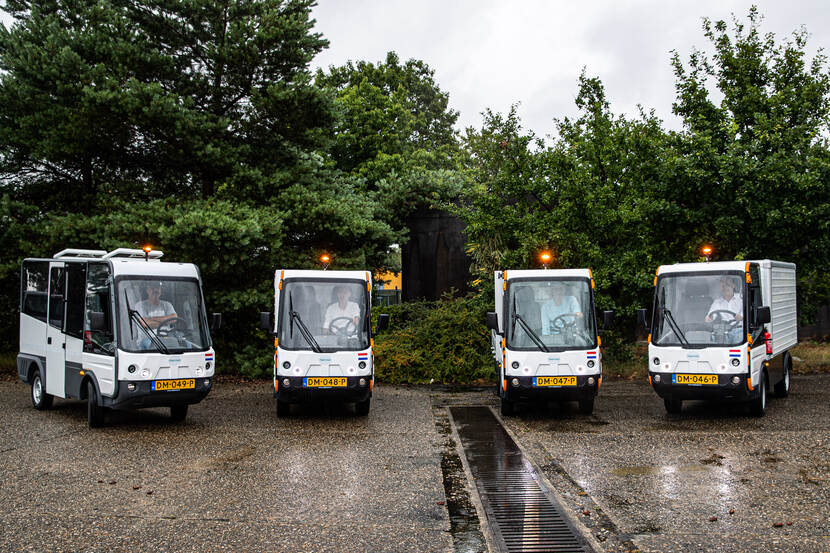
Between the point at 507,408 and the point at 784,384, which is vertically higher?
the point at 784,384

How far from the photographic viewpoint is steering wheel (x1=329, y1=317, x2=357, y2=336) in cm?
1295

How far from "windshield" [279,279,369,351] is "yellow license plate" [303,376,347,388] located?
51 centimetres

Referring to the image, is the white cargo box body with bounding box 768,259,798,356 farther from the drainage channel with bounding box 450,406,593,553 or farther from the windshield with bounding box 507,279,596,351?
the drainage channel with bounding box 450,406,593,553

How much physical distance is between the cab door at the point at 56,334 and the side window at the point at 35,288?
1.10 feet

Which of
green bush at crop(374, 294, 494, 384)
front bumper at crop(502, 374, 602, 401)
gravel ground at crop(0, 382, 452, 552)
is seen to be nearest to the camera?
gravel ground at crop(0, 382, 452, 552)

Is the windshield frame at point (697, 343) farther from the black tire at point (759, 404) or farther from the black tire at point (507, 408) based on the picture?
the black tire at point (507, 408)

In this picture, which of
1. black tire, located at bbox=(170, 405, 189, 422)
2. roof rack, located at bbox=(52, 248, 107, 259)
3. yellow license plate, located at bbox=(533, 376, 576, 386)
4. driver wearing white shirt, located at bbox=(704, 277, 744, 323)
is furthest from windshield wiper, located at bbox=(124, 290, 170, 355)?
driver wearing white shirt, located at bbox=(704, 277, 744, 323)

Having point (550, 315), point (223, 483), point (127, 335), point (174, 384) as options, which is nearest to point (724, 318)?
point (550, 315)

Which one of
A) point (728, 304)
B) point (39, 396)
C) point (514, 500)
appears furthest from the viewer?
point (39, 396)

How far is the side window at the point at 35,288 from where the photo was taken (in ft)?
44.9

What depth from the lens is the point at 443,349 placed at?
1881cm

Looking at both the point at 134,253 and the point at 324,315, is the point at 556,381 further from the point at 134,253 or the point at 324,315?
the point at 134,253

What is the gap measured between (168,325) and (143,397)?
1282mm

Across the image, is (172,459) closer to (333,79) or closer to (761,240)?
(761,240)
